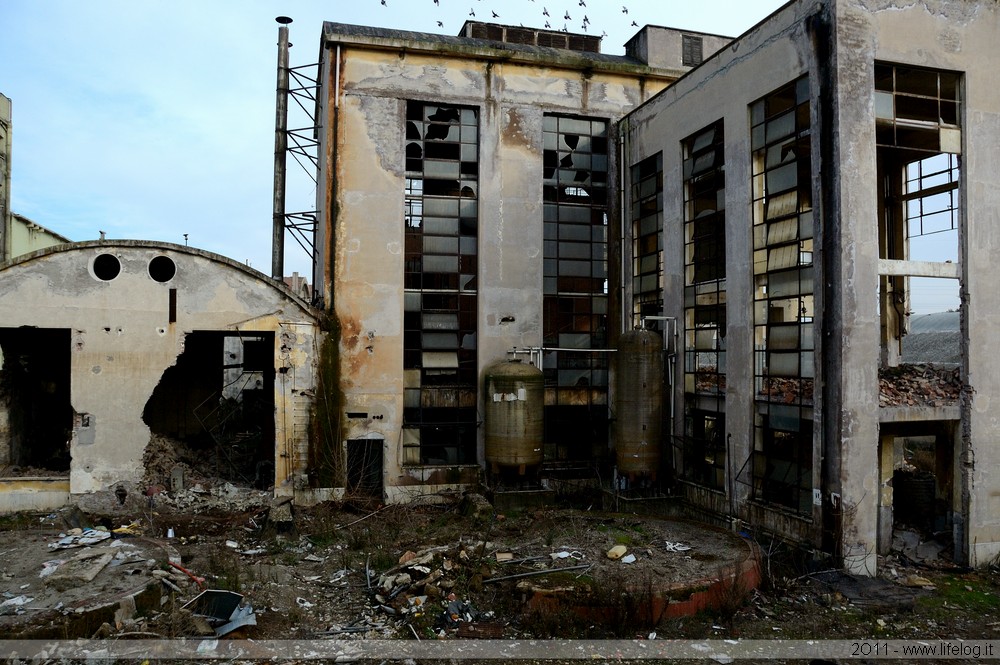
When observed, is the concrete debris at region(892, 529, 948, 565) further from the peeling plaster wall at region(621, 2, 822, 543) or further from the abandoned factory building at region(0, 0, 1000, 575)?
the peeling plaster wall at region(621, 2, 822, 543)

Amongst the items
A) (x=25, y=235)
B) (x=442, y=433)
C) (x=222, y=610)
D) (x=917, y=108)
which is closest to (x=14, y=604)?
(x=222, y=610)

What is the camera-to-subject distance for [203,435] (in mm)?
17531

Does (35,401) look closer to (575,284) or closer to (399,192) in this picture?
(399,192)

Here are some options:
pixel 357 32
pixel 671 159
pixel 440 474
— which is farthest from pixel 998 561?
pixel 357 32

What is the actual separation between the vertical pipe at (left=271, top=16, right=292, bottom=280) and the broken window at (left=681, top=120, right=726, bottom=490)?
10.7 meters

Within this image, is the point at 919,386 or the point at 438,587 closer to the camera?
the point at 438,587

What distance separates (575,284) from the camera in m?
16.9

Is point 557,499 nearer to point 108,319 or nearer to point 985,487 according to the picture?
point 985,487

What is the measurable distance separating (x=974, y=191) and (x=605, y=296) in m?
7.90

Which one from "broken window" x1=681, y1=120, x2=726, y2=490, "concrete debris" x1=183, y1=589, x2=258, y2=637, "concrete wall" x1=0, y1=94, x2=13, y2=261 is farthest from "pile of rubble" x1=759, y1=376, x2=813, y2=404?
"concrete wall" x1=0, y1=94, x2=13, y2=261

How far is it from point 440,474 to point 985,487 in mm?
10732

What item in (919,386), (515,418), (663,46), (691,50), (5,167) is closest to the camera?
(919,386)

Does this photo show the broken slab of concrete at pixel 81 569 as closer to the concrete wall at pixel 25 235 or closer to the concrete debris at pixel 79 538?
the concrete debris at pixel 79 538

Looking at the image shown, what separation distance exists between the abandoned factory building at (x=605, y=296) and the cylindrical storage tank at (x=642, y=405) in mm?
62
